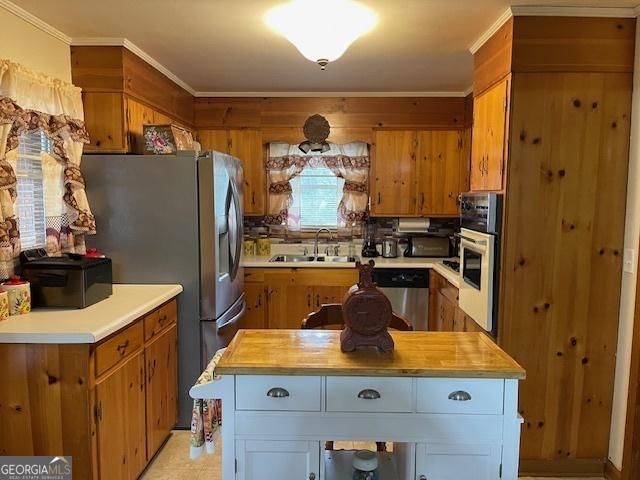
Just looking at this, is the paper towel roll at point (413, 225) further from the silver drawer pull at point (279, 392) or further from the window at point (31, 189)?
the silver drawer pull at point (279, 392)

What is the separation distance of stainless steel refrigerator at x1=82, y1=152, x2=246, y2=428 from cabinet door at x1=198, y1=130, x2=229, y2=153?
4.55 ft

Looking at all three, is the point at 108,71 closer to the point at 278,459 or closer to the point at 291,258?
the point at 291,258

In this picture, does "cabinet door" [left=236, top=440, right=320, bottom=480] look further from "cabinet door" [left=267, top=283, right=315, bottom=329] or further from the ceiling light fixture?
"cabinet door" [left=267, top=283, right=315, bottom=329]

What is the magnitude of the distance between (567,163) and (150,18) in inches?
89.1

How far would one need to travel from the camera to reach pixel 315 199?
4.59m

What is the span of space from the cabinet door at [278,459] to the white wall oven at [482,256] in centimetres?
130

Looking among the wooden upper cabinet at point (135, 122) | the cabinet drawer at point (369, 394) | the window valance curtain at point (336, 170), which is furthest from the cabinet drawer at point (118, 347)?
the window valance curtain at point (336, 170)

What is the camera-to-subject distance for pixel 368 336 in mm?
1602

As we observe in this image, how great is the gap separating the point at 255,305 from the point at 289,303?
0.29 m

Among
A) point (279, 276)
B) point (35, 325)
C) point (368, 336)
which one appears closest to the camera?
point (368, 336)

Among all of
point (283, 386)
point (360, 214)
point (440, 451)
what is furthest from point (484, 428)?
point (360, 214)

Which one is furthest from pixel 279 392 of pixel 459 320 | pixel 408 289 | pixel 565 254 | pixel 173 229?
pixel 408 289

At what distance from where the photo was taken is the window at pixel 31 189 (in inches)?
92.0

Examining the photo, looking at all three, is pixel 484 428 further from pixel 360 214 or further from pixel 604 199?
pixel 360 214
